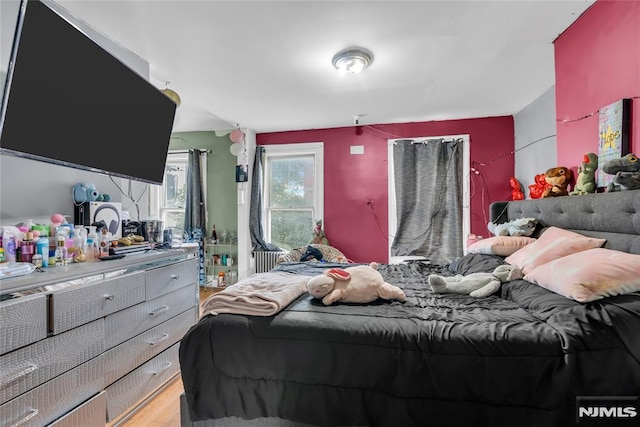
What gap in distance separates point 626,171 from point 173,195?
5.17 metres

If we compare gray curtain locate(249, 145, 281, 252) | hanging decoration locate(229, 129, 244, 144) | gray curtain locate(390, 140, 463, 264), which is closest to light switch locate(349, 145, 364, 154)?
gray curtain locate(390, 140, 463, 264)

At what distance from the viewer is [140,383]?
1.75 meters

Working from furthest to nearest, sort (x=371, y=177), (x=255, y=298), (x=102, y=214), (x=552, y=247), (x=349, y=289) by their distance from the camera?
(x=371, y=177) → (x=102, y=214) → (x=552, y=247) → (x=349, y=289) → (x=255, y=298)

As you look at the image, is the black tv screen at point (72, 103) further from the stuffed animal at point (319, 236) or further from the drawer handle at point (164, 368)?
the stuffed animal at point (319, 236)

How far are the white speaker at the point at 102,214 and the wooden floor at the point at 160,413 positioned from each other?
113 centimetres

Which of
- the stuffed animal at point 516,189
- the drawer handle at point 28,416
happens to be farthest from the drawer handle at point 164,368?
the stuffed animal at point 516,189

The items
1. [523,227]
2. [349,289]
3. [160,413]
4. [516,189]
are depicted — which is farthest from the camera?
[516,189]

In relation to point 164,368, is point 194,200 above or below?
above

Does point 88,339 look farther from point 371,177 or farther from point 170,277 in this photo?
Result: point 371,177

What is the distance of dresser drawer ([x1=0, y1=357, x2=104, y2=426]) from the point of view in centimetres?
112

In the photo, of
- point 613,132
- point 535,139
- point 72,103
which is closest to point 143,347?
point 72,103

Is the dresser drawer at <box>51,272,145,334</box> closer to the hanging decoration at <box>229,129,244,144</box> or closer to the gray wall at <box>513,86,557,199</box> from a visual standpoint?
the hanging decoration at <box>229,129,244,144</box>

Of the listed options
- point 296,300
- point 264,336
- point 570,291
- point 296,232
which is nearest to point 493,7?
point 570,291

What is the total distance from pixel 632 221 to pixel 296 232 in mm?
3722
